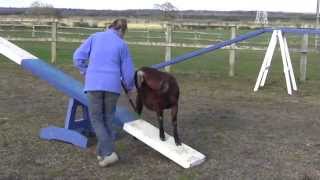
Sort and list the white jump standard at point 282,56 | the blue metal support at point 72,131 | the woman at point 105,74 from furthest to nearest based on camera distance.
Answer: the white jump standard at point 282,56
the blue metal support at point 72,131
the woman at point 105,74

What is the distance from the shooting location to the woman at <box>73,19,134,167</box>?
6320mm

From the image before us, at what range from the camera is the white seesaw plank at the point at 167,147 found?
6.52m

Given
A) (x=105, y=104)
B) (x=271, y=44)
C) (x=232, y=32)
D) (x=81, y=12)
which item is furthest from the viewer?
(x=81, y=12)

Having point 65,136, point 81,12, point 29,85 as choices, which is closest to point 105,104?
point 65,136

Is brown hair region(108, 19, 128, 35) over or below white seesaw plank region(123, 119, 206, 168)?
over

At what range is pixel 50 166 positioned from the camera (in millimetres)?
6527

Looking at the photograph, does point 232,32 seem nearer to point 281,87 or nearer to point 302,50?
point 302,50

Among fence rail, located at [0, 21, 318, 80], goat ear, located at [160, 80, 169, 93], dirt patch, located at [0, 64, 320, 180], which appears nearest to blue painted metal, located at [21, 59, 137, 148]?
dirt patch, located at [0, 64, 320, 180]

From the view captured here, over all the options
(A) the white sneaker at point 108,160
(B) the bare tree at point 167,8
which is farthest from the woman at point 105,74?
(B) the bare tree at point 167,8

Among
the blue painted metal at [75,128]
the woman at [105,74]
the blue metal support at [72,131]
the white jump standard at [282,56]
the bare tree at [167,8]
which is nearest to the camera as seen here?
the woman at [105,74]

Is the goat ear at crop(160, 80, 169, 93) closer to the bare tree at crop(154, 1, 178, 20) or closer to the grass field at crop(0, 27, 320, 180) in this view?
the grass field at crop(0, 27, 320, 180)

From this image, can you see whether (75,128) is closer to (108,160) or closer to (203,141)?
(108,160)

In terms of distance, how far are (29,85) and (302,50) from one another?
21.3 ft

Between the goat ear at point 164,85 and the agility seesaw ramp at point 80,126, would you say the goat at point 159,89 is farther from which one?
the agility seesaw ramp at point 80,126
